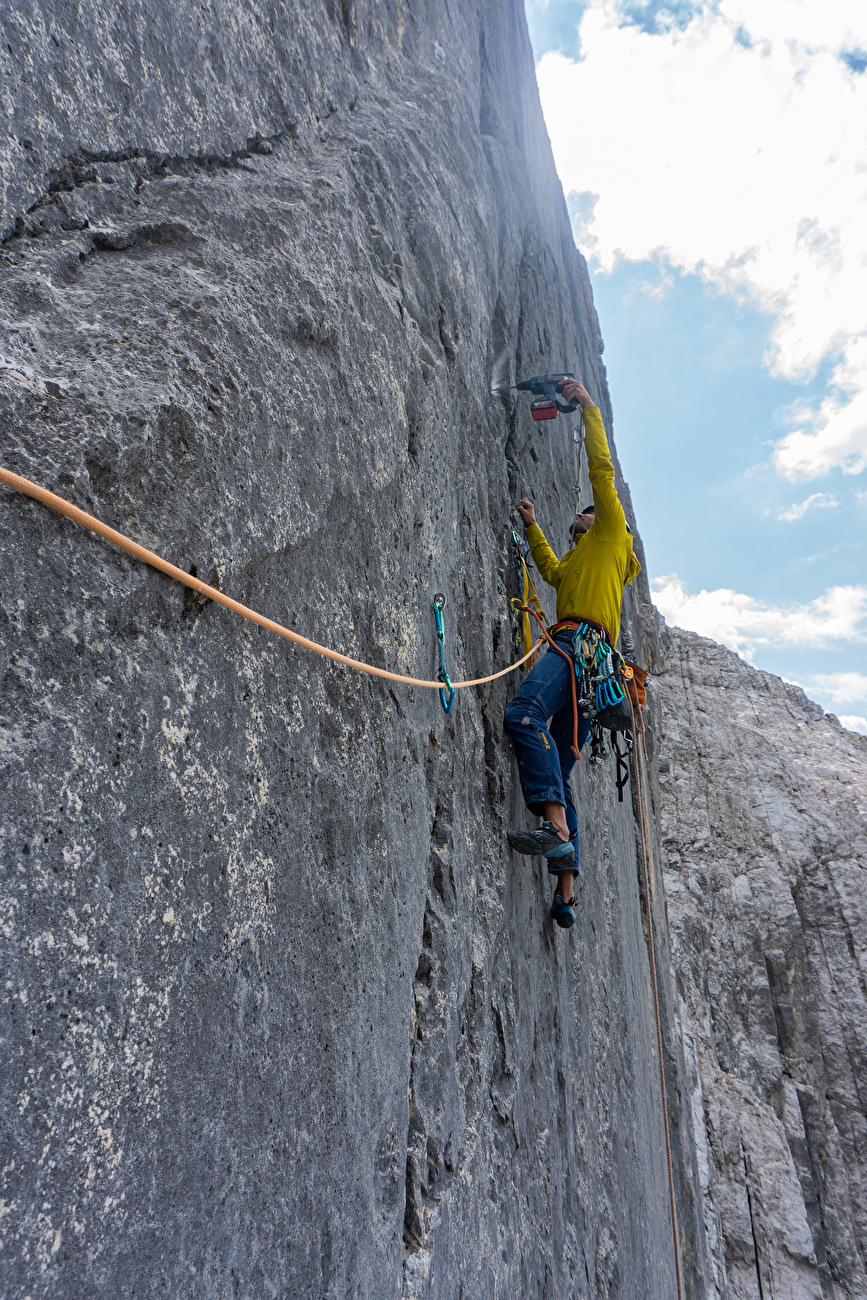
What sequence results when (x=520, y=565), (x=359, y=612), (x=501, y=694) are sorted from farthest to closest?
(x=520, y=565) → (x=501, y=694) → (x=359, y=612)

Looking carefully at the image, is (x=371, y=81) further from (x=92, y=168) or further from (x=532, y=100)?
(x=532, y=100)

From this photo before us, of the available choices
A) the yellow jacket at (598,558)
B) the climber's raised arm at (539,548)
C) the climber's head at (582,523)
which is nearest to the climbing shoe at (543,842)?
the yellow jacket at (598,558)

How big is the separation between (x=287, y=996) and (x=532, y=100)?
7307mm

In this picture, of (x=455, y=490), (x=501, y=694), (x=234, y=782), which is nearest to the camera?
(x=234, y=782)

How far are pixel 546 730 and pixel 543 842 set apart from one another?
0.51 metres

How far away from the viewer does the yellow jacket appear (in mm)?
3439

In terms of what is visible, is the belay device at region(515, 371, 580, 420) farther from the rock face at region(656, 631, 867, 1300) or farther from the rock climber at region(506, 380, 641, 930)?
A: the rock face at region(656, 631, 867, 1300)

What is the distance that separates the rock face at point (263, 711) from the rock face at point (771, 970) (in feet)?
20.4

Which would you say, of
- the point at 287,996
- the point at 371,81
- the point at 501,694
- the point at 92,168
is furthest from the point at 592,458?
the point at 287,996

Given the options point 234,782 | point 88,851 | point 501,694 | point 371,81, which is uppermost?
point 371,81

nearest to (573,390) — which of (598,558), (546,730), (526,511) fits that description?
(526,511)

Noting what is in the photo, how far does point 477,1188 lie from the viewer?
2291 millimetres

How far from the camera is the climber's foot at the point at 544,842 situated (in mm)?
2902

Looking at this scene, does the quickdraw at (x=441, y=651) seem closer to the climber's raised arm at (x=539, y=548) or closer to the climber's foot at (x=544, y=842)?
Result: the climber's foot at (x=544, y=842)
